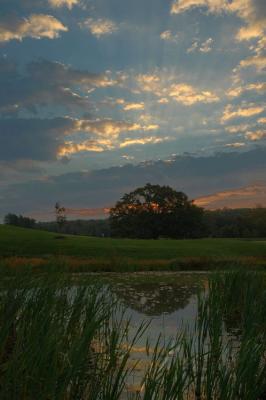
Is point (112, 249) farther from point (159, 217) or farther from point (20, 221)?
point (20, 221)

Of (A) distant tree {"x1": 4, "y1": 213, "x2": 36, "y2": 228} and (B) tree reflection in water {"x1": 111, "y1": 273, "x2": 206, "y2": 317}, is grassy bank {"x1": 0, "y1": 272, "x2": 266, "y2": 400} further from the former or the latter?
(A) distant tree {"x1": 4, "y1": 213, "x2": 36, "y2": 228}

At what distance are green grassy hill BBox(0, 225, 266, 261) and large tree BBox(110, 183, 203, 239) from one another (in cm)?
3480

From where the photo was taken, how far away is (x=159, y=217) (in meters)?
86.6

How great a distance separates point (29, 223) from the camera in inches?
5241

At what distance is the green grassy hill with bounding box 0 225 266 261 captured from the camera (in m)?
39.5

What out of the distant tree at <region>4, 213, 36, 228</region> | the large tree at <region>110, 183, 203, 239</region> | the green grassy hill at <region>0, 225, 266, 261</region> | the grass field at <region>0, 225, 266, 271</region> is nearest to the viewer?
the grass field at <region>0, 225, 266, 271</region>

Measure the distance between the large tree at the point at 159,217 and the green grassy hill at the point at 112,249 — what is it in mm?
34801

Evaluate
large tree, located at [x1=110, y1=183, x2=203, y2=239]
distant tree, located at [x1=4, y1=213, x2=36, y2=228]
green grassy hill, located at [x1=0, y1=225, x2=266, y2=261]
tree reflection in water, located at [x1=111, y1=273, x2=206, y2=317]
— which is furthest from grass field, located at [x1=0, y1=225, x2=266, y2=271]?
distant tree, located at [x1=4, y1=213, x2=36, y2=228]

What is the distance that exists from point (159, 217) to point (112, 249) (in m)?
45.2

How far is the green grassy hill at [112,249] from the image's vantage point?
3953cm

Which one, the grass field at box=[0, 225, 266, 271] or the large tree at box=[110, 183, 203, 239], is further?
the large tree at box=[110, 183, 203, 239]

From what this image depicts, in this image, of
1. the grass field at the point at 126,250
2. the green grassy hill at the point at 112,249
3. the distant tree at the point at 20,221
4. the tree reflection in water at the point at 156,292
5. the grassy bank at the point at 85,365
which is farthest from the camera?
the distant tree at the point at 20,221

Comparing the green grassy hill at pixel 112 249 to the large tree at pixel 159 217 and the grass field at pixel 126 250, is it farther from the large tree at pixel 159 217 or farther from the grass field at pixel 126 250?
the large tree at pixel 159 217

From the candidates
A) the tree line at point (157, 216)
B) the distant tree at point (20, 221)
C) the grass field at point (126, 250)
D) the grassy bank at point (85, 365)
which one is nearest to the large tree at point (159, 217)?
the tree line at point (157, 216)
